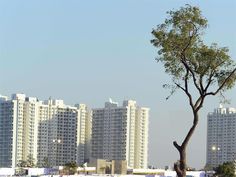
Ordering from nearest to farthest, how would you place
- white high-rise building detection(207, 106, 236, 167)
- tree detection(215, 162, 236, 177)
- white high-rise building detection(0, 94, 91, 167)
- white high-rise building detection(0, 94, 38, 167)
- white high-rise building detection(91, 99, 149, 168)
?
tree detection(215, 162, 236, 177) → white high-rise building detection(0, 94, 38, 167) → white high-rise building detection(0, 94, 91, 167) → white high-rise building detection(207, 106, 236, 167) → white high-rise building detection(91, 99, 149, 168)

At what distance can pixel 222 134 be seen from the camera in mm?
62562

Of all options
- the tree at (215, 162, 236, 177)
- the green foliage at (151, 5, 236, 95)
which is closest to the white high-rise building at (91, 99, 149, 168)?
the tree at (215, 162, 236, 177)

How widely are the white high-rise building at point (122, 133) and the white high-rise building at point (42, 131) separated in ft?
4.35

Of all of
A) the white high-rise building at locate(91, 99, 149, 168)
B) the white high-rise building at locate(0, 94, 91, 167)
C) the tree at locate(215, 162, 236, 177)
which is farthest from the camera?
the white high-rise building at locate(91, 99, 149, 168)

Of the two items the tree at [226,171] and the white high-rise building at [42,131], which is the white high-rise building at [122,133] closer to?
the white high-rise building at [42,131]

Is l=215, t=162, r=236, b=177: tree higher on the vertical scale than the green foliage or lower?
lower

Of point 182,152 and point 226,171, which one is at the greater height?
point 182,152

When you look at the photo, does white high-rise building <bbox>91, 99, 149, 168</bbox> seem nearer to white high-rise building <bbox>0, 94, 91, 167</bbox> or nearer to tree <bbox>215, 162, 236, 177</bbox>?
white high-rise building <bbox>0, 94, 91, 167</bbox>

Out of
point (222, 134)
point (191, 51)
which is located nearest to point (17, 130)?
point (222, 134)

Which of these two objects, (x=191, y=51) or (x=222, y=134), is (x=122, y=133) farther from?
(x=191, y=51)

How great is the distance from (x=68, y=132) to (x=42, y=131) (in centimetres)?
A: 283

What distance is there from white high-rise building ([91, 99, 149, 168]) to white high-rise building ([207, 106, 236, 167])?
650cm

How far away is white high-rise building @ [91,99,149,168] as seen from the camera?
2507 inches

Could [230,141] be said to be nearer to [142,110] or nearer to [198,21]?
[142,110]
